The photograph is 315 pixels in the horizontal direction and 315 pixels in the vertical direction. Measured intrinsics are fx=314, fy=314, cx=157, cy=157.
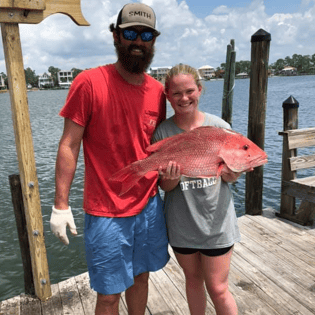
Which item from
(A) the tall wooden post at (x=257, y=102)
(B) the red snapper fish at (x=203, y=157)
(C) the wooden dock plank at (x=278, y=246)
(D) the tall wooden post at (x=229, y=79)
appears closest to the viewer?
(B) the red snapper fish at (x=203, y=157)

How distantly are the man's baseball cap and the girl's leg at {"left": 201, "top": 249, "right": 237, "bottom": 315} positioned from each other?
→ 1.72 meters

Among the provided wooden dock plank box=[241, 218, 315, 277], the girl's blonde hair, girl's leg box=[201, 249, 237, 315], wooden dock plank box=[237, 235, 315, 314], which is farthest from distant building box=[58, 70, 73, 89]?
girl's leg box=[201, 249, 237, 315]

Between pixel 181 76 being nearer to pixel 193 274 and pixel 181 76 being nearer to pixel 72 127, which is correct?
pixel 72 127

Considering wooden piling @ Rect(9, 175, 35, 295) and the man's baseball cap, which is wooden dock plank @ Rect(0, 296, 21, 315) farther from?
the man's baseball cap

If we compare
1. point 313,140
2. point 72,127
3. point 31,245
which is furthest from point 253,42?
point 31,245

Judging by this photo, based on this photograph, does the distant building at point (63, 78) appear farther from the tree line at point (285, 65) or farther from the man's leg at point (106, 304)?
the man's leg at point (106, 304)

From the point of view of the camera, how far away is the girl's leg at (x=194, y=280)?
2363 mm

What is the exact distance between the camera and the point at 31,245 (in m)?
3.35

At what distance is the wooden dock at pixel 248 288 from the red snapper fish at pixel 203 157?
1729 mm

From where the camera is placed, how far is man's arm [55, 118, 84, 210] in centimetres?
214

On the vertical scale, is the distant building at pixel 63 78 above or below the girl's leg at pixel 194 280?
above

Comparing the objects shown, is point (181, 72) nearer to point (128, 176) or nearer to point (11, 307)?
point (128, 176)

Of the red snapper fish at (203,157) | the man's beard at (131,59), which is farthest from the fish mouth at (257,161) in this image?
the man's beard at (131,59)

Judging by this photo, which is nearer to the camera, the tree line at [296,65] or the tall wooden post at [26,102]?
the tall wooden post at [26,102]
